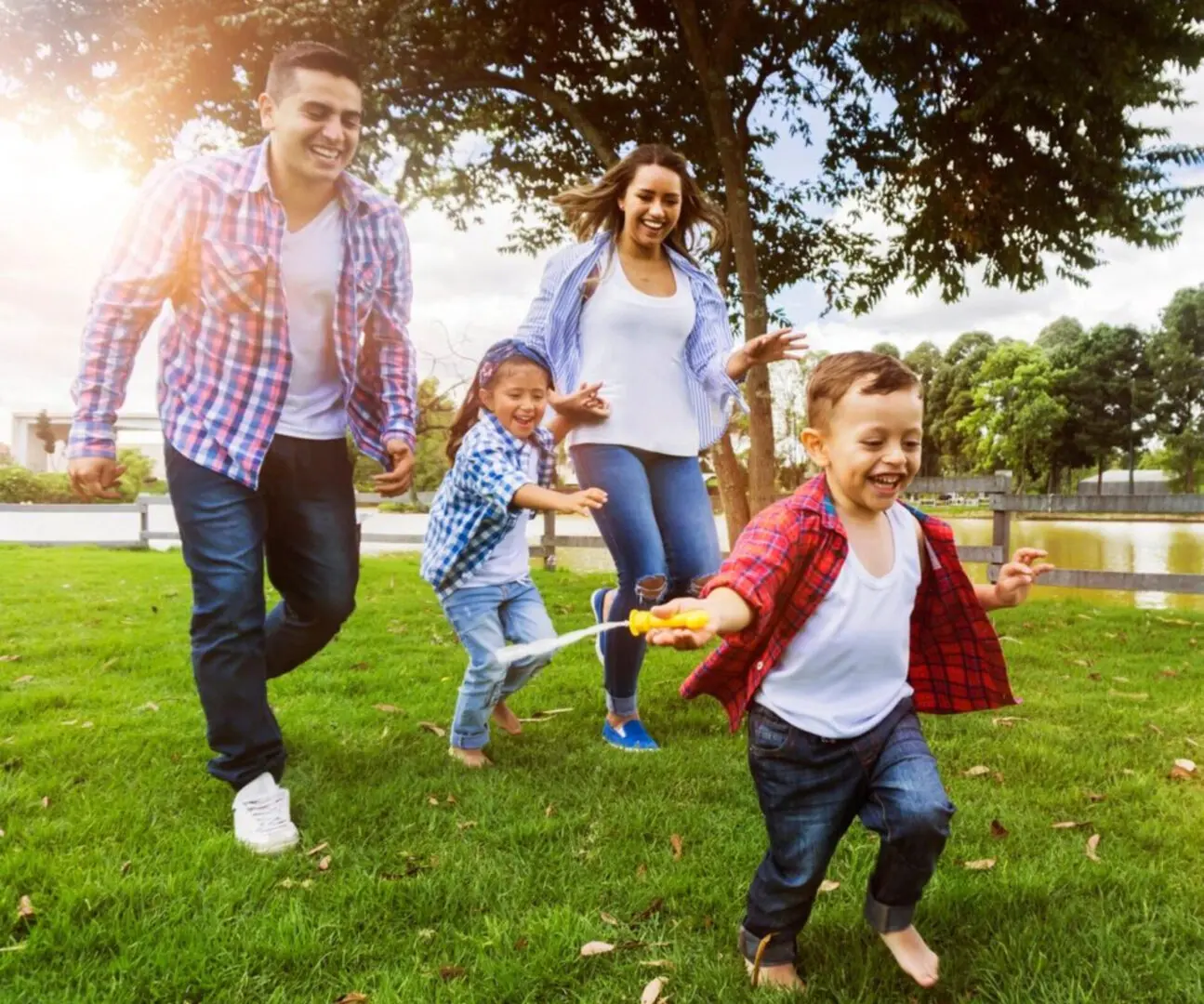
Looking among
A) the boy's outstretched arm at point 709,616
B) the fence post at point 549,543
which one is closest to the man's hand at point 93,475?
the boy's outstretched arm at point 709,616

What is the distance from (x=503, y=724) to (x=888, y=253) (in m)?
9.30

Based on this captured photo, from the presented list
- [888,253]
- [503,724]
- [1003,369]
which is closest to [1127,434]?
[1003,369]

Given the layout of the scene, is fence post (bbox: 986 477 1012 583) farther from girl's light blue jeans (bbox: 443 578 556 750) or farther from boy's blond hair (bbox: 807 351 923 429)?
boy's blond hair (bbox: 807 351 923 429)

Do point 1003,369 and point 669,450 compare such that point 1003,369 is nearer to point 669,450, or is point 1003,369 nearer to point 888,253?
point 888,253

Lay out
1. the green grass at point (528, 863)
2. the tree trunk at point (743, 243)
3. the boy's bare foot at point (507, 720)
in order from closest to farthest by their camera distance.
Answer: the green grass at point (528, 863)
the boy's bare foot at point (507, 720)
the tree trunk at point (743, 243)

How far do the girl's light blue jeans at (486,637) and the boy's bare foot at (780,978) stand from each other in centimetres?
187

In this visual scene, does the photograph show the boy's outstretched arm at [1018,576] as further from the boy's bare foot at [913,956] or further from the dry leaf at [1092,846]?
the dry leaf at [1092,846]

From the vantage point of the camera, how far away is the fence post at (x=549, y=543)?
13.4 m

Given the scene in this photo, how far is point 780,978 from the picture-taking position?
2.31m

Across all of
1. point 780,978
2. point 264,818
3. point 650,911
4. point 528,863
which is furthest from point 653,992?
point 264,818

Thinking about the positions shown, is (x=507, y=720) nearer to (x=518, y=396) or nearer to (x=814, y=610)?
(x=518, y=396)

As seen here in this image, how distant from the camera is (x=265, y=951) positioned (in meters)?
2.49

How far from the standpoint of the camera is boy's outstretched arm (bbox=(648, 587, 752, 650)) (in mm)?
1853

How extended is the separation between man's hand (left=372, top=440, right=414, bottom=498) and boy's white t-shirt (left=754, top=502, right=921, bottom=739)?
74.3 inches
